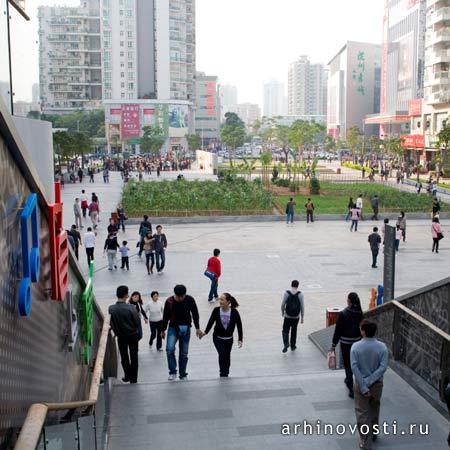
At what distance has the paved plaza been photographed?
263 inches

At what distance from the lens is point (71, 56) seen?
119875 mm

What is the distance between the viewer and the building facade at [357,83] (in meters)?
142

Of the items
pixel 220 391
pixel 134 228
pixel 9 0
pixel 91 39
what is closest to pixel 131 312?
pixel 220 391

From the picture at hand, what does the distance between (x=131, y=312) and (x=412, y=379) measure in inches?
143

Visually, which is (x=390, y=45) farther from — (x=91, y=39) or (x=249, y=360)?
(x=249, y=360)

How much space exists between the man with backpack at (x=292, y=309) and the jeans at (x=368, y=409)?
412 centimetres

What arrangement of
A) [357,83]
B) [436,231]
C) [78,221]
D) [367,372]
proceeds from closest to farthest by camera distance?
[367,372]
[436,231]
[78,221]
[357,83]

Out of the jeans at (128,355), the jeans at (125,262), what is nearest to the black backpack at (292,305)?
the jeans at (128,355)

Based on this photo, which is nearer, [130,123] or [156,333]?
[156,333]

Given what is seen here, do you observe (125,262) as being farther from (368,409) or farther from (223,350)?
(368,409)

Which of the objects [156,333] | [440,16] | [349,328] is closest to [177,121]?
[440,16]

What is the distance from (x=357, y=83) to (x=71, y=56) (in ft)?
203

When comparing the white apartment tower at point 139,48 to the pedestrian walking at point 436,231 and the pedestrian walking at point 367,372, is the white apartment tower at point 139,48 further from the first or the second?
the pedestrian walking at point 367,372

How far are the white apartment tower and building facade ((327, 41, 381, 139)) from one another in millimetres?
48632
